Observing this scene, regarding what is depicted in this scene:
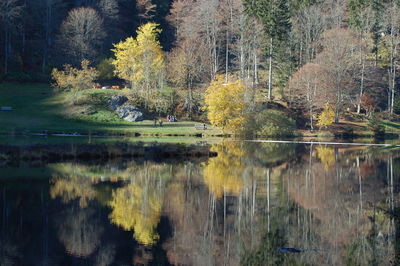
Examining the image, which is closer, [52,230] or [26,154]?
[52,230]

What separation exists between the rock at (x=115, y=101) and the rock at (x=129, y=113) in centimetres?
96

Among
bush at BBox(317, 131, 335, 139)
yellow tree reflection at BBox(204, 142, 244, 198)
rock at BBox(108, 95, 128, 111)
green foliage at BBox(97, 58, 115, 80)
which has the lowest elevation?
yellow tree reflection at BBox(204, 142, 244, 198)

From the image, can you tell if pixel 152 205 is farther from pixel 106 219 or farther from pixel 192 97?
pixel 192 97

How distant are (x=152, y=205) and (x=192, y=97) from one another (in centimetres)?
5459

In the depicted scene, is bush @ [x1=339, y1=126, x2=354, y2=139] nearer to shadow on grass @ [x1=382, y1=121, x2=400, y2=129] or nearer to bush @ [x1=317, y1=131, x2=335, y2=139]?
bush @ [x1=317, y1=131, x2=335, y2=139]

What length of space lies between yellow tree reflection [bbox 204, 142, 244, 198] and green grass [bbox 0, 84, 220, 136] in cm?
1866

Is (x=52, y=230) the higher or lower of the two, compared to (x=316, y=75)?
lower

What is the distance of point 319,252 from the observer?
54.6 feet

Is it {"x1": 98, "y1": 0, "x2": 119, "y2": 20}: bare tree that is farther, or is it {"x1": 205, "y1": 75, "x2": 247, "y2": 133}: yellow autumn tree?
{"x1": 98, "y1": 0, "x2": 119, "y2": 20}: bare tree

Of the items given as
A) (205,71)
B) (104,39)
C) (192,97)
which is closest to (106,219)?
(192,97)

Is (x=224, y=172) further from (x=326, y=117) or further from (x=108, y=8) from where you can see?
(x=108, y=8)

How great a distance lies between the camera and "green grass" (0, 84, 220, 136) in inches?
2404

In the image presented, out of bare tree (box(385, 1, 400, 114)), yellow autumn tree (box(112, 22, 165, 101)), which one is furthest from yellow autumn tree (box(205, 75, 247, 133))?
bare tree (box(385, 1, 400, 114))

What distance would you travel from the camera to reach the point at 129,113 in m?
70.6
